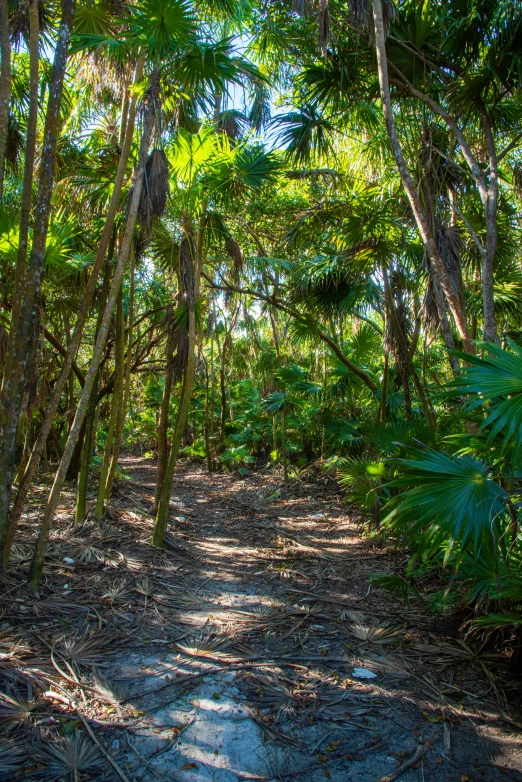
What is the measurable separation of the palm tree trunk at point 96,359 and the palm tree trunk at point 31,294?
31cm

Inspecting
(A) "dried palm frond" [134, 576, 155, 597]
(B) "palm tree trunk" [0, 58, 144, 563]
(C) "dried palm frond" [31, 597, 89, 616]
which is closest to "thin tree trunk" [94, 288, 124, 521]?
(B) "palm tree trunk" [0, 58, 144, 563]

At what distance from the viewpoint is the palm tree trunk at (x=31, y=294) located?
3373 mm

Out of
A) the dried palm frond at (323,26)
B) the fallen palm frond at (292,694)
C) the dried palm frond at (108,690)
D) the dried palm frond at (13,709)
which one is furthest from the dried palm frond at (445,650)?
the dried palm frond at (323,26)

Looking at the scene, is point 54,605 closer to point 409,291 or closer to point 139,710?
point 139,710

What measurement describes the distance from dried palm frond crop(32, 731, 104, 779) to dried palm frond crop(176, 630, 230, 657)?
97 centimetres

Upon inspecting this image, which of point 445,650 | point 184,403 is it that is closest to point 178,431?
point 184,403

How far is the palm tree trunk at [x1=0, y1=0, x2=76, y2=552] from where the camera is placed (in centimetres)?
337

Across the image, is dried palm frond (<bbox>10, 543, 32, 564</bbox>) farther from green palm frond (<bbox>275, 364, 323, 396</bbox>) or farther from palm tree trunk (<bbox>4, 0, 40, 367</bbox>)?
green palm frond (<bbox>275, 364, 323, 396</bbox>)

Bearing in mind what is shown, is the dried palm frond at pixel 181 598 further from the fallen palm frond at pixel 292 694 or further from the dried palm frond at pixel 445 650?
the dried palm frond at pixel 445 650

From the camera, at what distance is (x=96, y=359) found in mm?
3883

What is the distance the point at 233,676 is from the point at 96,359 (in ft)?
8.06

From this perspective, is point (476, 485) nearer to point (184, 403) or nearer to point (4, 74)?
point (184, 403)

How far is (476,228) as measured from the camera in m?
6.45

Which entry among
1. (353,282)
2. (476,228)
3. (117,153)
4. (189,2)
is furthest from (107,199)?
(476,228)
